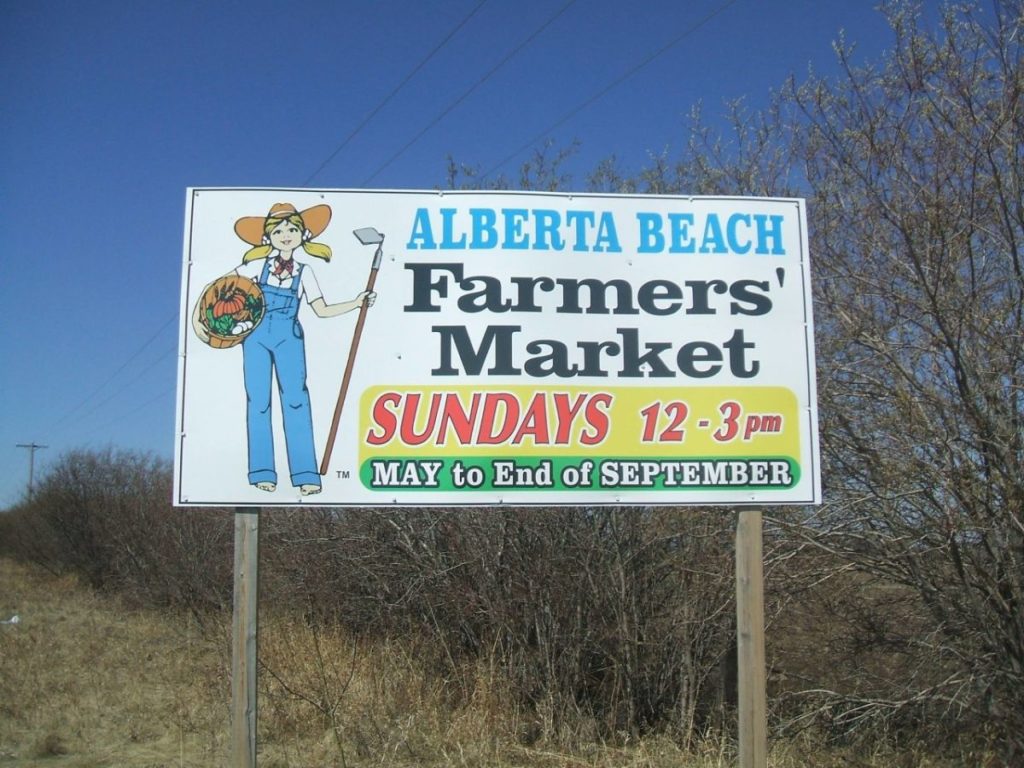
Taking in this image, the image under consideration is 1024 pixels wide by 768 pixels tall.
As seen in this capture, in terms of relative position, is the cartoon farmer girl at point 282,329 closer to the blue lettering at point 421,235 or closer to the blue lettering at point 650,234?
the blue lettering at point 421,235

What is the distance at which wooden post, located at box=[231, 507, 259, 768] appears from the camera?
443cm

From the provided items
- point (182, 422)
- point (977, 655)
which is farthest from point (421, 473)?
point (977, 655)

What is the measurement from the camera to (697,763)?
5816 millimetres

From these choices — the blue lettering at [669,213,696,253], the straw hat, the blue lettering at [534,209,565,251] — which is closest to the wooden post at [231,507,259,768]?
the straw hat

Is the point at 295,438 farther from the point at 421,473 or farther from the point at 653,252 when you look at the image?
the point at 653,252

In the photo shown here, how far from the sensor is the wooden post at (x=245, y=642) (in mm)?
4426

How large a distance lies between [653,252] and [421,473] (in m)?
1.61

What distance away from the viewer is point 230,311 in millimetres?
4609

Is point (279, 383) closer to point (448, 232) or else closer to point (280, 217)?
point (280, 217)

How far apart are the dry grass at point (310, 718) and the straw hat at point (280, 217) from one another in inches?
125

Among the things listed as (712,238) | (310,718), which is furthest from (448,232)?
(310,718)

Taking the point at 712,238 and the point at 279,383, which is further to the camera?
the point at 712,238

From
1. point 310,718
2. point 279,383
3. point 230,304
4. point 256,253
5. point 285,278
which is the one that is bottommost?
point 310,718

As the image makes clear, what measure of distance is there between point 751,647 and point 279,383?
2611 mm
